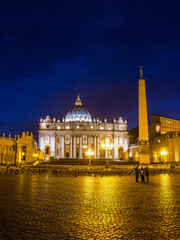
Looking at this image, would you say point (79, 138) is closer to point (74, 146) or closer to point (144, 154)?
point (74, 146)

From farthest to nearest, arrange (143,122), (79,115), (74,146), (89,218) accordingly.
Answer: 1. (79,115)
2. (74,146)
3. (143,122)
4. (89,218)

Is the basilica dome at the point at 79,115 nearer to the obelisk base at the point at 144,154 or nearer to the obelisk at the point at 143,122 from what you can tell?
the obelisk base at the point at 144,154

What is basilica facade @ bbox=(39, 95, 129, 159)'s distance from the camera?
9525 centimetres

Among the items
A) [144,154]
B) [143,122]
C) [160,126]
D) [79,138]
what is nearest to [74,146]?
[79,138]

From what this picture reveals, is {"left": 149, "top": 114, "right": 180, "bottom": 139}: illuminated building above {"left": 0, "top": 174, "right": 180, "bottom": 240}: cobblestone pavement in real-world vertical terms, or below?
above

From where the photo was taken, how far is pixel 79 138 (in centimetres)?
9662

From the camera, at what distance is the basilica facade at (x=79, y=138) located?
95.2m

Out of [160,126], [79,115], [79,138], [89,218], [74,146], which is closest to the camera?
[89,218]

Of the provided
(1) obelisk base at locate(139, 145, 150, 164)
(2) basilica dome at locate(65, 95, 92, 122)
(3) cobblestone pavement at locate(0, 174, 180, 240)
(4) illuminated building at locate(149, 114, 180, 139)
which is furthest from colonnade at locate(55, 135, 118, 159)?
(3) cobblestone pavement at locate(0, 174, 180, 240)

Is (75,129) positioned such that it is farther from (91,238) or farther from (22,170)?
(91,238)

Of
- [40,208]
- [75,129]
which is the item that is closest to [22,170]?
[40,208]

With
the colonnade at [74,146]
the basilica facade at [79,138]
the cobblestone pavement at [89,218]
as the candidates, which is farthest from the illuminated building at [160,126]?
the cobblestone pavement at [89,218]

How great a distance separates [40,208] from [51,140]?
88.7 meters

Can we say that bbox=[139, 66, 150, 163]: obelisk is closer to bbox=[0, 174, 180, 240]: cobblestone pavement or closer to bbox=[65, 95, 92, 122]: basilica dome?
bbox=[0, 174, 180, 240]: cobblestone pavement
